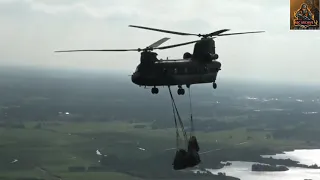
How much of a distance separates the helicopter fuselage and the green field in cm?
4824

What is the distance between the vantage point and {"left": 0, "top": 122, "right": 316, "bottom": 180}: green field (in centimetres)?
7581

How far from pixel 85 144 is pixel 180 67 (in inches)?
3007

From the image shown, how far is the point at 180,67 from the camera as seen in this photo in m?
22.1

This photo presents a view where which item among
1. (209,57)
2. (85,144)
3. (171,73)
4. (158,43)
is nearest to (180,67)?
(171,73)

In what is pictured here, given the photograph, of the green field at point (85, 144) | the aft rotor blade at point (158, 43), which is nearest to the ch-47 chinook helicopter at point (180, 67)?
the aft rotor blade at point (158, 43)

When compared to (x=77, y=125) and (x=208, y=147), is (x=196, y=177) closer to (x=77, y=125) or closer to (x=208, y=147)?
(x=208, y=147)

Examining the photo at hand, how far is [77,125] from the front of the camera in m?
122

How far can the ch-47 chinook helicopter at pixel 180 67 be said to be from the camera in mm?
21406

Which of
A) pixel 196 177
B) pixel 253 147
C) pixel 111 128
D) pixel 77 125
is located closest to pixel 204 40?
pixel 196 177

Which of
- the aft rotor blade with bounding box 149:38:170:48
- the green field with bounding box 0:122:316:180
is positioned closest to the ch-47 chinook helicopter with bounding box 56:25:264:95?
the aft rotor blade with bounding box 149:38:170:48

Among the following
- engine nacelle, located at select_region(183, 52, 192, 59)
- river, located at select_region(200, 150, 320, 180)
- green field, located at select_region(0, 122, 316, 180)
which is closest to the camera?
engine nacelle, located at select_region(183, 52, 192, 59)

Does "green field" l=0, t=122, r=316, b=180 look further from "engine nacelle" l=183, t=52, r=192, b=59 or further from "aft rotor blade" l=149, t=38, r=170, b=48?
"aft rotor blade" l=149, t=38, r=170, b=48

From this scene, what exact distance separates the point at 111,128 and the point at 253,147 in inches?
1600

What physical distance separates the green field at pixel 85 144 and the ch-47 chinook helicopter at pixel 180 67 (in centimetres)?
4800
